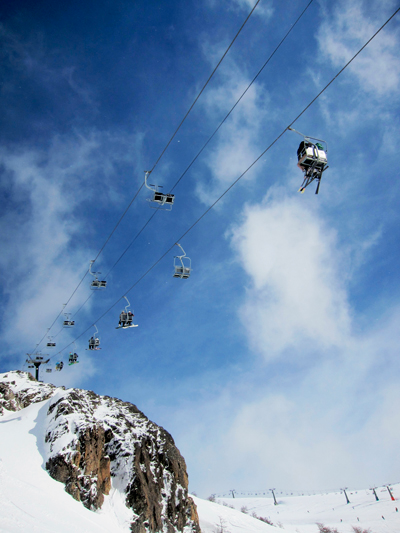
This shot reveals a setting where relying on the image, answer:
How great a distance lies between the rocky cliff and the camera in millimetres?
25105

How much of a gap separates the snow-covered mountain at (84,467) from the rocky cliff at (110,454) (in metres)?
0.08

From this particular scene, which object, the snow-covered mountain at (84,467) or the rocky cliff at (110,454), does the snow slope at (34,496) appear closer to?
the snow-covered mountain at (84,467)

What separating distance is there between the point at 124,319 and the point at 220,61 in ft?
64.7

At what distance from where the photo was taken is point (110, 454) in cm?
3291

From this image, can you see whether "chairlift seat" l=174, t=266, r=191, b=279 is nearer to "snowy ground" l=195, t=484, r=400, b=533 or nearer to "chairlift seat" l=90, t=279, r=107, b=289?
"chairlift seat" l=90, t=279, r=107, b=289

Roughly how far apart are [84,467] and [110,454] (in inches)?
298

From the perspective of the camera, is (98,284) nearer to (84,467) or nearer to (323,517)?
(84,467)

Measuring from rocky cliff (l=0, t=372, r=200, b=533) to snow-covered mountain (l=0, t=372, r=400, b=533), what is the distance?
0.27 feet

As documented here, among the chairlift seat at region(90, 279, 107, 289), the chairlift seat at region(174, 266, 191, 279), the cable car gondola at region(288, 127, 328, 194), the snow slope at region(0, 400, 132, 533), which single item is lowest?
the snow slope at region(0, 400, 132, 533)

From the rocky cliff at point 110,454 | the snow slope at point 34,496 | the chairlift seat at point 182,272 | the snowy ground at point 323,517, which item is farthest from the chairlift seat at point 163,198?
the snowy ground at point 323,517

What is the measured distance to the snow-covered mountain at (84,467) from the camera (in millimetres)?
15727

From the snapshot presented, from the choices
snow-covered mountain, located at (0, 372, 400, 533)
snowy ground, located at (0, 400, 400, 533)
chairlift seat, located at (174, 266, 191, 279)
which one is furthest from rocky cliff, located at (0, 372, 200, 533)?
chairlift seat, located at (174, 266, 191, 279)

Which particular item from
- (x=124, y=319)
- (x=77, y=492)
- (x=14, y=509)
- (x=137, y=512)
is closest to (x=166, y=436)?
(x=137, y=512)

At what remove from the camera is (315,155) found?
12508 millimetres
